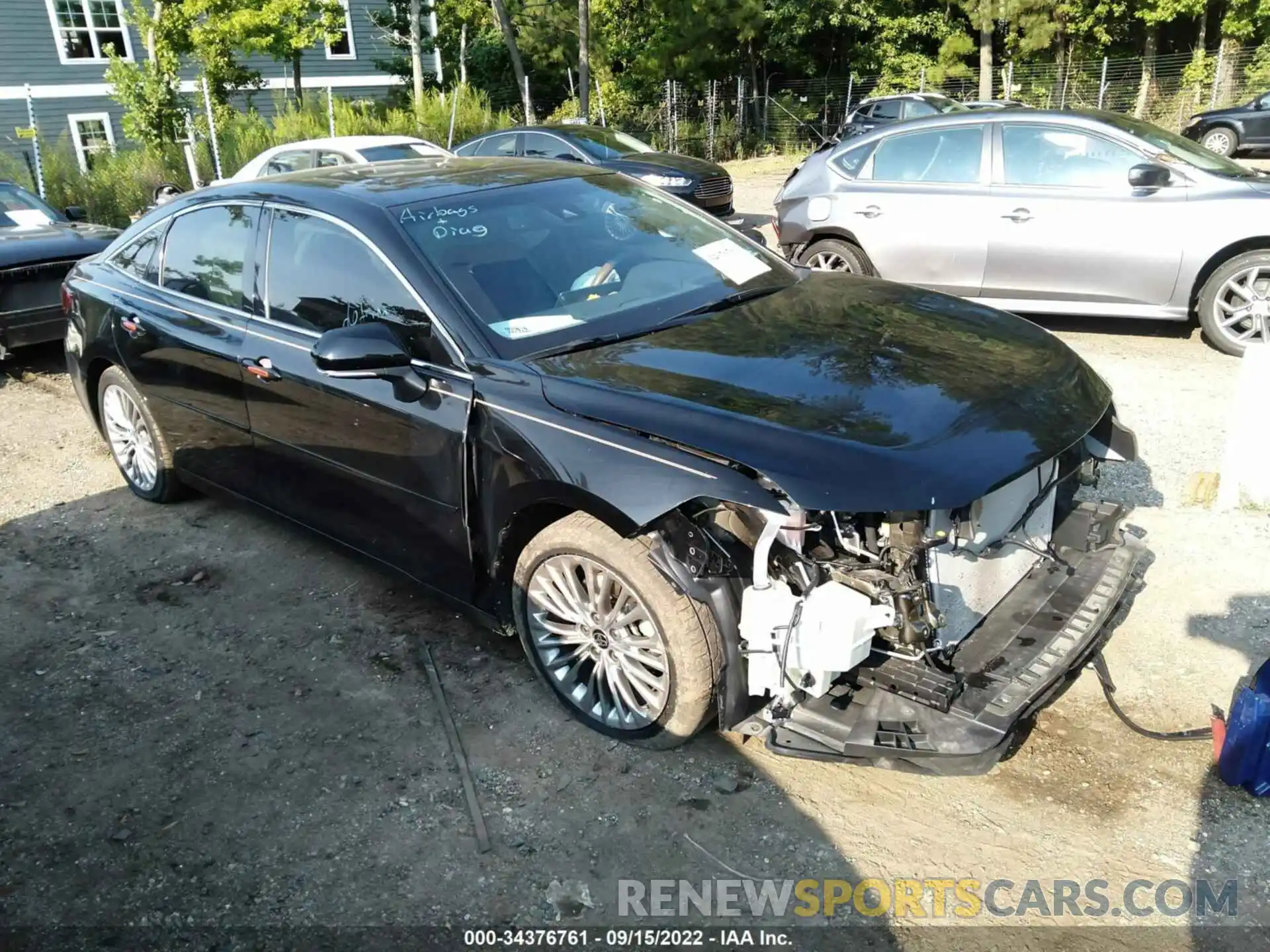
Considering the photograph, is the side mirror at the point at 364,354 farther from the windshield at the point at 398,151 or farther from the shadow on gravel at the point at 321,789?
the windshield at the point at 398,151

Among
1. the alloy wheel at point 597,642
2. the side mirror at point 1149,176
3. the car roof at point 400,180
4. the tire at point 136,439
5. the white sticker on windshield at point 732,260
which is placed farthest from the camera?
the side mirror at point 1149,176

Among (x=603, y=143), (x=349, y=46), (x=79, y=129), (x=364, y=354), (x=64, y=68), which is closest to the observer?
(x=364, y=354)

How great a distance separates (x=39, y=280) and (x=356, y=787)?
21.7 ft

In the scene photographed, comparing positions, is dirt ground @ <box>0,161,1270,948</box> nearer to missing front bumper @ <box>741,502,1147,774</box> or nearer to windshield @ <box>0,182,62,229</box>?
missing front bumper @ <box>741,502,1147,774</box>

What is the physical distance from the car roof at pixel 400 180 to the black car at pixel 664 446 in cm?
2

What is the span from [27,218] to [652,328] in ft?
25.6

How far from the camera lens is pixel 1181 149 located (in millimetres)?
7340

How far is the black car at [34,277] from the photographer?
793 centimetres

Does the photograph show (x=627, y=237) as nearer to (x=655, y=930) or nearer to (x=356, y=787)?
(x=356, y=787)

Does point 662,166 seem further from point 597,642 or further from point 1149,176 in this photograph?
point 597,642

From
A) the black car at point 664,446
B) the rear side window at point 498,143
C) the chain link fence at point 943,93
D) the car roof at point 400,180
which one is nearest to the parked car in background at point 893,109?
the chain link fence at point 943,93

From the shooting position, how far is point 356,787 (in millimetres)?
3312

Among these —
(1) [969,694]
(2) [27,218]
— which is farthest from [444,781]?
(2) [27,218]

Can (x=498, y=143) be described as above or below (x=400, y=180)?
below
